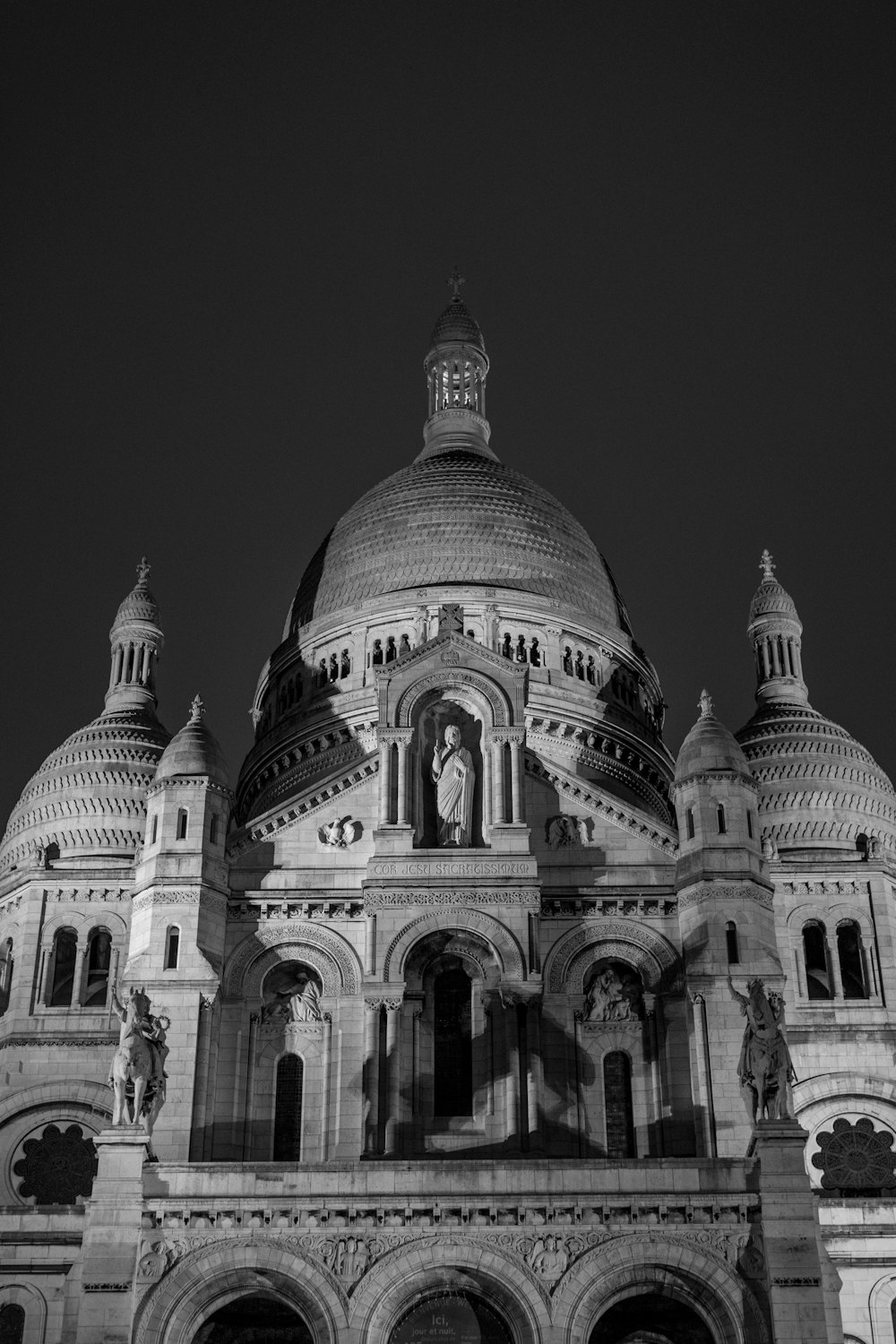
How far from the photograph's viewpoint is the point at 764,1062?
4506 cm

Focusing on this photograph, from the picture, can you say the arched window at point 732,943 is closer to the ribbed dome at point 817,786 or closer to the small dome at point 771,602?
the ribbed dome at point 817,786

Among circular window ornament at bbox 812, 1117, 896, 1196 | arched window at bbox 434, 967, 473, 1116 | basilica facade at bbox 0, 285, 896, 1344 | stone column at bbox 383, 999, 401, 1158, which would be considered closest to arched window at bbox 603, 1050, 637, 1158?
basilica facade at bbox 0, 285, 896, 1344

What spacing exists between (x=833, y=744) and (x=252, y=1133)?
95.7ft

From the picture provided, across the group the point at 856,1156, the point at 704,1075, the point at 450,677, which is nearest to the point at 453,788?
the point at 450,677

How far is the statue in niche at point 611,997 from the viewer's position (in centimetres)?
5097

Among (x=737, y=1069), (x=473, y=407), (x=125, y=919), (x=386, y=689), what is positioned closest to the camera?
(x=737, y=1069)

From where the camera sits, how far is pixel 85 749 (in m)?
70.1

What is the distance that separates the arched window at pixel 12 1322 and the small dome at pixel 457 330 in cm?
5053

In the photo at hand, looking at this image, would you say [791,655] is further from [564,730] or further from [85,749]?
[85,749]

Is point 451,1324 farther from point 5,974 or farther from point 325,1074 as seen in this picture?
point 5,974

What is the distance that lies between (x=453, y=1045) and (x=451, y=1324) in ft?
30.5

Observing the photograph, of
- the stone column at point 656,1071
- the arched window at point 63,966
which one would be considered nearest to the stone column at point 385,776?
the stone column at point 656,1071

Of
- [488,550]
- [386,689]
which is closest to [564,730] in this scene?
[488,550]

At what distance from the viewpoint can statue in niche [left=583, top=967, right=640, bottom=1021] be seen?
51.0m
